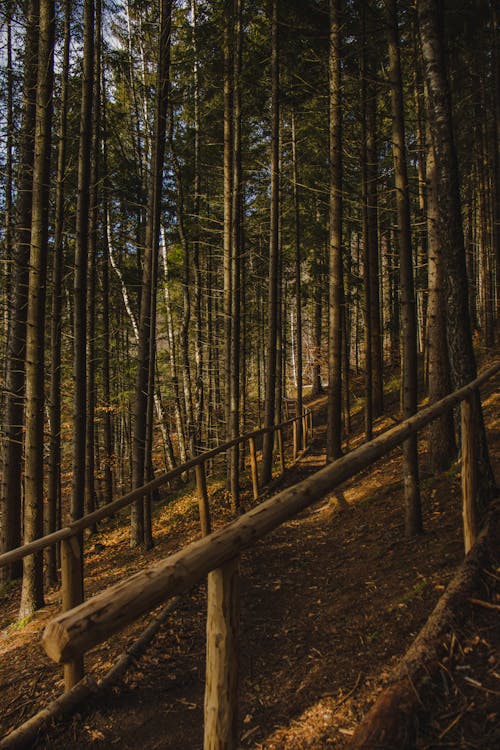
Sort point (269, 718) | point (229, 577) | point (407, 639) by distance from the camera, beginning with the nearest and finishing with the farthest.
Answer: point (229, 577), point (269, 718), point (407, 639)

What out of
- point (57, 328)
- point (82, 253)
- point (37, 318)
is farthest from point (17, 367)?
point (82, 253)

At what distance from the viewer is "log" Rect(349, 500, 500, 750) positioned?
7.55 feet

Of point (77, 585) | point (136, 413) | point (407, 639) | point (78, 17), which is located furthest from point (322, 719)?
point (78, 17)

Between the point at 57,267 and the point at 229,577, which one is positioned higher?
the point at 57,267

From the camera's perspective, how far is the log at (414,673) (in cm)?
230

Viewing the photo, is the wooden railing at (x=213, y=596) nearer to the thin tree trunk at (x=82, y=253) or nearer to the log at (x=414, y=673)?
the log at (x=414, y=673)

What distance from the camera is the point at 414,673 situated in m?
2.69

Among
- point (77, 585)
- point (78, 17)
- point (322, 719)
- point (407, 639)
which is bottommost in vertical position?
point (322, 719)

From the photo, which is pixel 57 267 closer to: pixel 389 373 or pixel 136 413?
pixel 136 413

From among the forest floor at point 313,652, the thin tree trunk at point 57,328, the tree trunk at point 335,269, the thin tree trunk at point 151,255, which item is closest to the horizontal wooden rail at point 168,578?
the forest floor at point 313,652

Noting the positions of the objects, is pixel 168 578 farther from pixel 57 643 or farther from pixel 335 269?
pixel 335 269

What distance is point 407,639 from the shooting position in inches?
144

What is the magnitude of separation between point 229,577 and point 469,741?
149cm

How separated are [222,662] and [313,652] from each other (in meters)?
2.42
